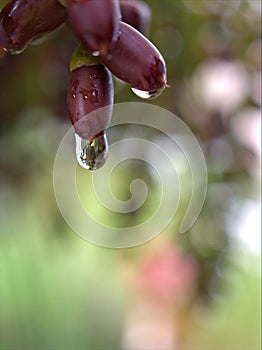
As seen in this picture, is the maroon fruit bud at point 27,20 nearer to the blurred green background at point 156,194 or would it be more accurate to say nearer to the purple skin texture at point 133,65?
the purple skin texture at point 133,65

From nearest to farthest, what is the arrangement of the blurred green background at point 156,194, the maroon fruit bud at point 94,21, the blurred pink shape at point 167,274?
1. the maroon fruit bud at point 94,21
2. the blurred green background at point 156,194
3. the blurred pink shape at point 167,274

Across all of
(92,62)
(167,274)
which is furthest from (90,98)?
(167,274)

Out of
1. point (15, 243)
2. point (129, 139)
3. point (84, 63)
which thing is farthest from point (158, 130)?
point (84, 63)

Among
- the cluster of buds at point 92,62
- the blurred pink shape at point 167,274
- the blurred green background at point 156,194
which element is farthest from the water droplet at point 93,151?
the blurred pink shape at point 167,274

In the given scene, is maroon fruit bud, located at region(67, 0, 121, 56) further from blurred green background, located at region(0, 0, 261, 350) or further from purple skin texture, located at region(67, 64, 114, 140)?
blurred green background, located at region(0, 0, 261, 350)

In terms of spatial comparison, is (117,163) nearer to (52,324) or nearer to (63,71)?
(63,71)

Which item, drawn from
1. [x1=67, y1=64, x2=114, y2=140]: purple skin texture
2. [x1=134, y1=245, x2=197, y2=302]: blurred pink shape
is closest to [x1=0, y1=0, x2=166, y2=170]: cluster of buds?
[x1=67, y1=64, x2=114, y2=140]: purple skin texture

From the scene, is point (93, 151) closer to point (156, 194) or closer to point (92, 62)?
point (92, 62)
